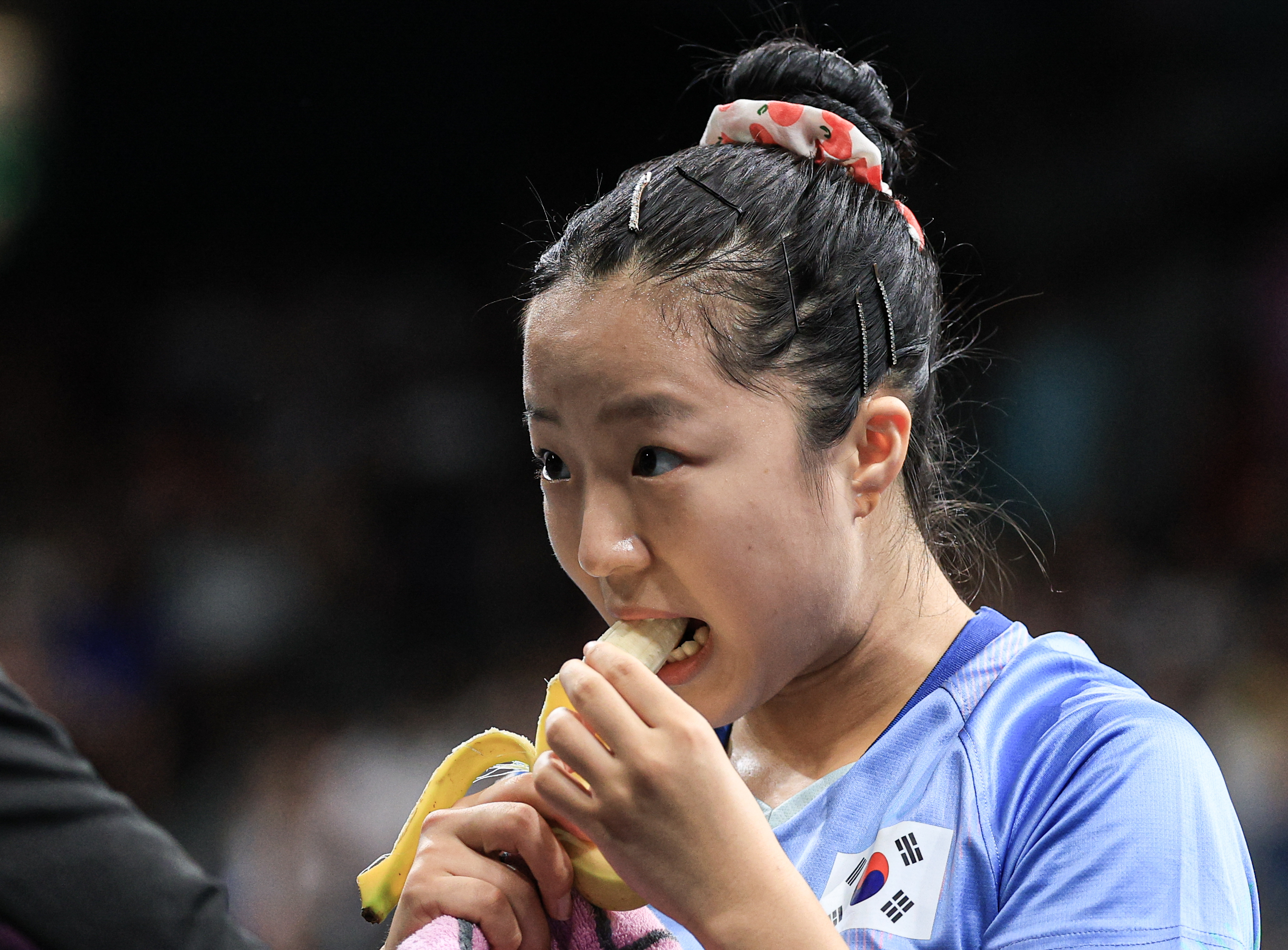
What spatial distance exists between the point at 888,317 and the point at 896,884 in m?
0.51

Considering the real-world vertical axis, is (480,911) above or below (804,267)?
below

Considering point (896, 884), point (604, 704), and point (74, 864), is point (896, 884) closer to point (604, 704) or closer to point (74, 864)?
point (604, 704)

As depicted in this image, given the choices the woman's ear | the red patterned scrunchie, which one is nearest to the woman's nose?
the woman's ear

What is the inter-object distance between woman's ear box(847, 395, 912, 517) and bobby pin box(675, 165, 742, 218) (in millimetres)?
214

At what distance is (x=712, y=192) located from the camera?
3.75 ft

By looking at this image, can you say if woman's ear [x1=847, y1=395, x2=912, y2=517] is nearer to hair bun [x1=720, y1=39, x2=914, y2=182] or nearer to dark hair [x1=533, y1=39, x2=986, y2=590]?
dark hair [x1=533, y1=39, x2=986, y2=590]

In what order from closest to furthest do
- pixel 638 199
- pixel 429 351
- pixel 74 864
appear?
1. pixel 74 864
2. pixel 638 199
3. pixel 429 351

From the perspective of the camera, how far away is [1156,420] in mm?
3414

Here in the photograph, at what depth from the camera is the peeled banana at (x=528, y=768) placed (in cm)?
95

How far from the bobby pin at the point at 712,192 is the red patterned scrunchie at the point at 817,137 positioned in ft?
0.44

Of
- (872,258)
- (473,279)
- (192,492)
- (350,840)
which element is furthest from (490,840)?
(473,279)

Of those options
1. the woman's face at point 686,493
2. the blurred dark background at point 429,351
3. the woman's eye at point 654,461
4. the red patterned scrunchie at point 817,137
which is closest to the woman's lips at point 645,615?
the woman's face at point 686,493

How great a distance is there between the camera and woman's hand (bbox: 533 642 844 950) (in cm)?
80

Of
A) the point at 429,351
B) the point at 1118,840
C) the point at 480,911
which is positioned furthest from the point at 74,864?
the point at 429,351
